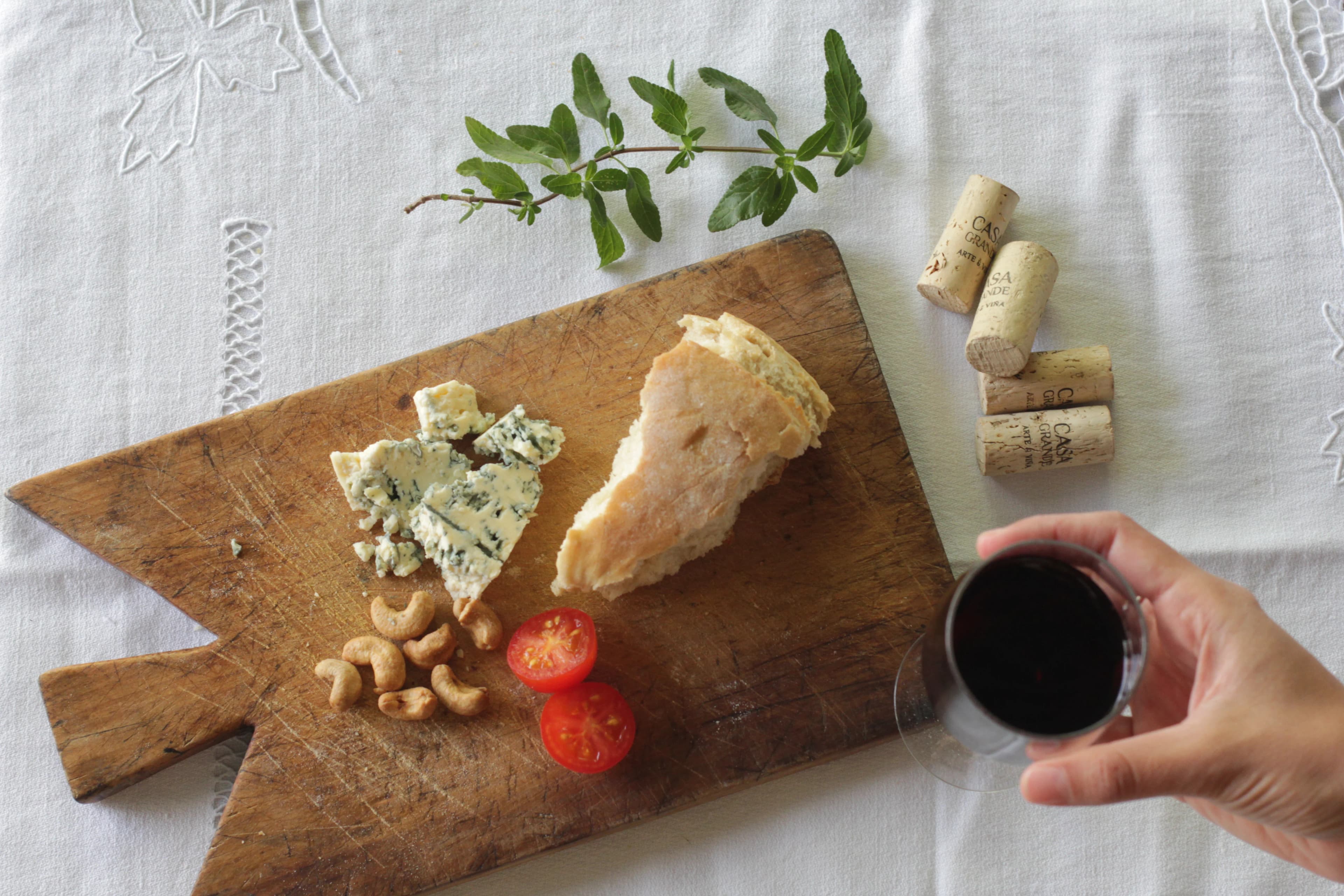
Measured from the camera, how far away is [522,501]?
8.25 ft

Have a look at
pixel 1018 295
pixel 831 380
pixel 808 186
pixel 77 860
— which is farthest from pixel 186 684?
pixel 1018 295

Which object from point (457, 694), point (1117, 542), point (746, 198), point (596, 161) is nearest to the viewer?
point (1117, 542)

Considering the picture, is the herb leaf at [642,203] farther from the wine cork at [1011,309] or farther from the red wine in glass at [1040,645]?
the red wine in glass at [1040,645]

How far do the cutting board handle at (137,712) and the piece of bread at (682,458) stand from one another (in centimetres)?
104

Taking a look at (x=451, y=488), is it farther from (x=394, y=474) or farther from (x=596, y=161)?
(x=596, y=161)

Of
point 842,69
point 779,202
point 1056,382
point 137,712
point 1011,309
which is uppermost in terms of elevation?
point 842,69

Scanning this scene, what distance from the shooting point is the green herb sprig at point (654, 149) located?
2533 millimetres

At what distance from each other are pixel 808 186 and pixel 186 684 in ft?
7.31

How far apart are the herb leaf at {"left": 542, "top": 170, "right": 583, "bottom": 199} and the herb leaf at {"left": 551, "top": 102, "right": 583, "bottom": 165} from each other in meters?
0.05

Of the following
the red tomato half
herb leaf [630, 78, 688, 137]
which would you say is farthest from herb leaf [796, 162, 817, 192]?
the red tomato half

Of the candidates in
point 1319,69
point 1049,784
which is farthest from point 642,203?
point 1319,69

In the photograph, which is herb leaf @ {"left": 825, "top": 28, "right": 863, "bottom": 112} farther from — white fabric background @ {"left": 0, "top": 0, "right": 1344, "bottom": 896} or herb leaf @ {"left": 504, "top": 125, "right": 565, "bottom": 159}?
herb leaf @ {"left": 504, "top": 125, "right": 565, "bottom": 159}

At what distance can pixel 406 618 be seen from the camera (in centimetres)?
248

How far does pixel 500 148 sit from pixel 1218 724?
2.23 m
